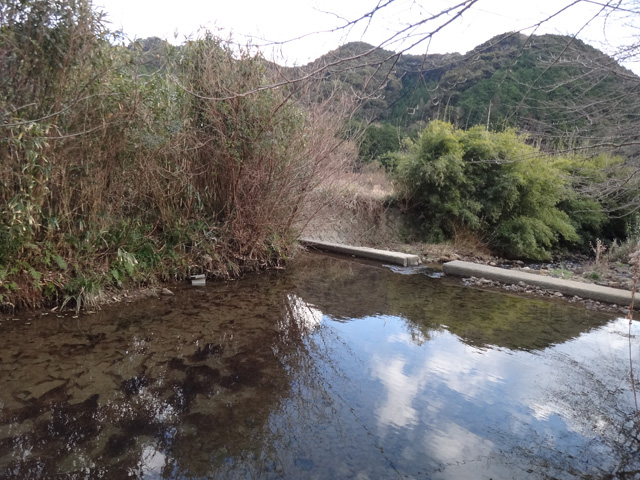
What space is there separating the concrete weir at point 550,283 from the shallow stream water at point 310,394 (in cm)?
78

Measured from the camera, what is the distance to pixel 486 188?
36.1 ft

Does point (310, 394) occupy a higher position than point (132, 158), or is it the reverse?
point (132, 158)

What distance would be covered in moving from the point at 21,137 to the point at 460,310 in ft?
17.1

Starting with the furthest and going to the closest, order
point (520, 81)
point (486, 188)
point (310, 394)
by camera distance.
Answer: point (486, 188), point (520, 81), point (310, 394)

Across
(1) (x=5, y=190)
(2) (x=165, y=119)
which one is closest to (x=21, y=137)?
(1) (x=5, y=190)

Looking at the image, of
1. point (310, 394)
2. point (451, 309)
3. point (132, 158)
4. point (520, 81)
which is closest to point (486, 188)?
point (451, 309)

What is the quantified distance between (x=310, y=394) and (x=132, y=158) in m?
3.91

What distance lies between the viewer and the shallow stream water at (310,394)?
2314 millimetres

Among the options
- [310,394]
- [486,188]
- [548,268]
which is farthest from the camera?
[486,188]

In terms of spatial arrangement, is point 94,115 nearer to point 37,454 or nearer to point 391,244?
point 37,454

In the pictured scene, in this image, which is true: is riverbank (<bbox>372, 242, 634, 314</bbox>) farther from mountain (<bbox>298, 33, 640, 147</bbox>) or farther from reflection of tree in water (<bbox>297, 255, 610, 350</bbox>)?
mountain (<bbox>298, 33, 640, 147</bbox>)

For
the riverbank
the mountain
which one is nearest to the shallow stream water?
the riverbank

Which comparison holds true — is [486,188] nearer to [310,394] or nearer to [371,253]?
[371,253]

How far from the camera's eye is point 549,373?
11.8ft
